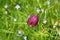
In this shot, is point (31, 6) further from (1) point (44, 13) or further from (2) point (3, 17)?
(2) point (3, 17)

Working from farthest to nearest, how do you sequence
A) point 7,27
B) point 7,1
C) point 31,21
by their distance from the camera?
point 7,1, point 7,27, point 31,21

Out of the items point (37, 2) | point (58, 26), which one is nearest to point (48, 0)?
point (37, 2)

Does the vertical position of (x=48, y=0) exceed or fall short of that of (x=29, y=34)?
it exceeds it

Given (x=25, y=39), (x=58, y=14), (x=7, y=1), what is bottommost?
(x=25, y=39)

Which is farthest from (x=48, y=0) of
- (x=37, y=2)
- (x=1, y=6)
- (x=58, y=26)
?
(x=1, y=6)

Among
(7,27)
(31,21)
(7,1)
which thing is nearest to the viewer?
(31,21)

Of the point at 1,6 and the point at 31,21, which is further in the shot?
the point at 1,6

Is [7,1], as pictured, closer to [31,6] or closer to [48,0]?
[31,6]
